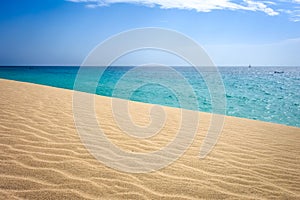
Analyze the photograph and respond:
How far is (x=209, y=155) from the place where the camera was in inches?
174

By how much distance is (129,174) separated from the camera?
3.33 metres

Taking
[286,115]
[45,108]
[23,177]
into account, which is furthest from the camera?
[286,115]

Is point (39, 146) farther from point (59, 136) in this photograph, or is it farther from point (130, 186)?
point (130, 186)

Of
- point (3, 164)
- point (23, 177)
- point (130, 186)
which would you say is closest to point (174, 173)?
point (130, 186)

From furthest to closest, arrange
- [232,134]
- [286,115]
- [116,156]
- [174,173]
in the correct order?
[286,115]
[232,134]
[116,156]
[174,173]

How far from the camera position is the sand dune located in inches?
111

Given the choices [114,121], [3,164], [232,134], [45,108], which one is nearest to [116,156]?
[3,164]

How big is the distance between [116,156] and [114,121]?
8.46ft

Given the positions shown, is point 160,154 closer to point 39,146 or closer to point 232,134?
point 39,146

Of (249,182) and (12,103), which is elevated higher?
(12,103)

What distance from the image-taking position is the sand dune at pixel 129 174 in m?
2.83

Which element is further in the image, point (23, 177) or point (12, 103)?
point (12, 103)

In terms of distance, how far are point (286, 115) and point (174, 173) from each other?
14.3 m

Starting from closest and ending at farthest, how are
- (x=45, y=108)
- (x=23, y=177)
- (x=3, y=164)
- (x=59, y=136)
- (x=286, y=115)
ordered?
(x=23, y=177) < (x=3, y=164) < (x=59, y=136) < (x=45, y=108) < (x=286, y=115)
